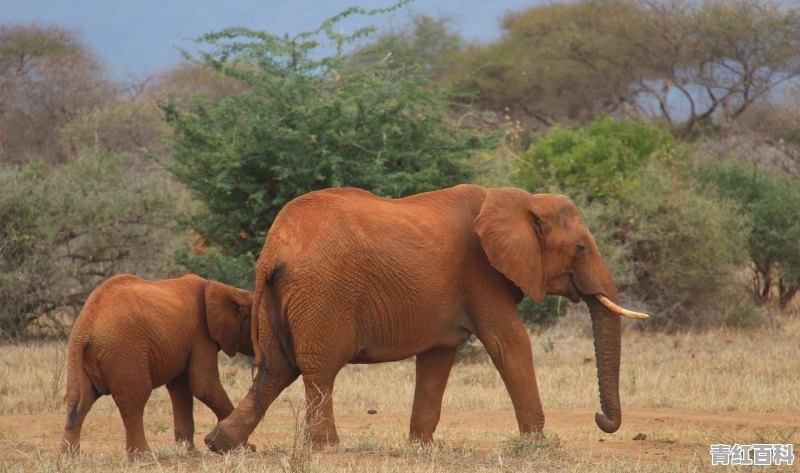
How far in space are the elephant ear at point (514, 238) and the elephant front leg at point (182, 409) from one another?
2.80 metres

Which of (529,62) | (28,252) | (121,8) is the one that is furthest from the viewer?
(121,8)

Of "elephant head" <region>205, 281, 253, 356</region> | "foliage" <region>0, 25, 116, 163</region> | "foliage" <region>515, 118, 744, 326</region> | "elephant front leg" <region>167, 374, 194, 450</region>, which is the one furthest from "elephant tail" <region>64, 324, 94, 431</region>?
"foliage" <region>0, 25, 116, 163</region>

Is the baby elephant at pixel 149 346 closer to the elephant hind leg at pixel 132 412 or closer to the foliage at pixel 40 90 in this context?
the elephant hind leg at pixel 132 412

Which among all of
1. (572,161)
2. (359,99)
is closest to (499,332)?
(359,99)

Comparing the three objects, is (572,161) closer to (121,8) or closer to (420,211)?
(420,211)

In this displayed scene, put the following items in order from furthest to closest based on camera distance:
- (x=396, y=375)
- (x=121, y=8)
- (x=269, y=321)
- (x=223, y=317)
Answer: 1. (x=121, y=8)
2. (x=396, y=375)
3. (x=223, y=317)
4. (x=269, y=321)

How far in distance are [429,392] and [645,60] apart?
35.8 m

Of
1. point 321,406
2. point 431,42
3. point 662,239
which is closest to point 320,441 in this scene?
point 321,406

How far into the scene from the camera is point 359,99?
15.2 metres

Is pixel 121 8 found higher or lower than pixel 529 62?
higher

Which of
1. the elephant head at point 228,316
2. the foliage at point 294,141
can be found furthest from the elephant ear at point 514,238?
the foliage at point 294,141

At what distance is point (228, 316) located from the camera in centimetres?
969

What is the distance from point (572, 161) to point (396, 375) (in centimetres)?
800

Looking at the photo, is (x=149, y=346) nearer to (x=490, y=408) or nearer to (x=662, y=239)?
(x=490, y=408)
